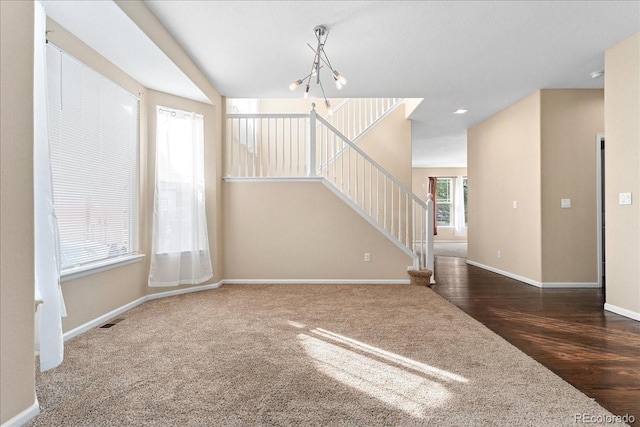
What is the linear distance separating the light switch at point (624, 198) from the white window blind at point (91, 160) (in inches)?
197

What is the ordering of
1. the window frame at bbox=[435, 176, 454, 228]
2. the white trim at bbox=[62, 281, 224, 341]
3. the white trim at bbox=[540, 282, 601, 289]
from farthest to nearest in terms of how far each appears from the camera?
the window frame at bbox=[435, 176, 454, 228]
the white trim at bbox=[540, 282, 601, 289]
the white trim at bbox=[62, 281, 224, 341]

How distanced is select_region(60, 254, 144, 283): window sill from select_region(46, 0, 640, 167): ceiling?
1912mm

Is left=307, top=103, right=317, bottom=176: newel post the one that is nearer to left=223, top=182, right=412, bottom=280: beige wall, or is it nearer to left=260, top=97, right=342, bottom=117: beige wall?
left=223, top=182, right=412, bottom=280: beige wall

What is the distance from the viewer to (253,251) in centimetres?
486

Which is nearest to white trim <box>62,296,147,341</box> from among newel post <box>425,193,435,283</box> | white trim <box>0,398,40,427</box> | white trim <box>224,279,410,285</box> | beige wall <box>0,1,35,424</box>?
white trim <box>0,398,40,427</box>

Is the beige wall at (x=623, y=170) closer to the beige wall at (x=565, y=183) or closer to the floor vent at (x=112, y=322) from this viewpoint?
the beige wall at (x=565, y=183)

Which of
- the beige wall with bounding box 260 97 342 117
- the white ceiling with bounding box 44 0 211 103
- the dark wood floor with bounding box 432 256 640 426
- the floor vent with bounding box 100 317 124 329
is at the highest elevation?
the beige wall with bounding box 260 97 342 117

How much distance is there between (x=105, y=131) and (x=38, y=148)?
1612 millimetres

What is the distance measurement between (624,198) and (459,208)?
8638 millimetres

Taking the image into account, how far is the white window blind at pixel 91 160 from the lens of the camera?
2.65 metres

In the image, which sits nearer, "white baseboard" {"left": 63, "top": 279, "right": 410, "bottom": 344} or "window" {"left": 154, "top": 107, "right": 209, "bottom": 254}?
"white baseboard" {"left": 63, "top": 279, "right": 410, "bottom": 344}

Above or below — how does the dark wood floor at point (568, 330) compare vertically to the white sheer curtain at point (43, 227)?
below

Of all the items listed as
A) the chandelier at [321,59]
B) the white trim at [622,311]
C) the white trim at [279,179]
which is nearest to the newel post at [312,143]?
the white trim at [279,179]

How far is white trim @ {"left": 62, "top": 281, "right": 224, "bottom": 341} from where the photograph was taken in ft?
8.98
